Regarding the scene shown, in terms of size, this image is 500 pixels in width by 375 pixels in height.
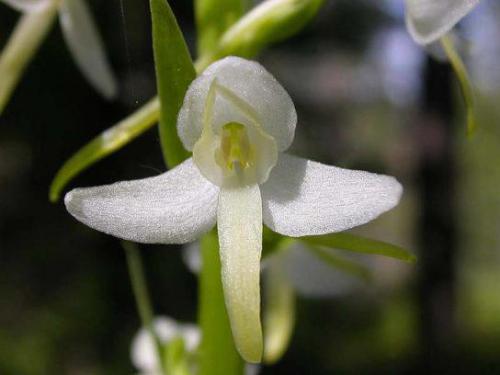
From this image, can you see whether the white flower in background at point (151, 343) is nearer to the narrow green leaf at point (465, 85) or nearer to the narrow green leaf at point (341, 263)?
the narrow green leaf at point (341, 263)

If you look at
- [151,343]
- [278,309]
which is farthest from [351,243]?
[151,343]

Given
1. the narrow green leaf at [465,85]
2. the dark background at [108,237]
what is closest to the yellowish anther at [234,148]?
the narrow green leaf at [465,85]

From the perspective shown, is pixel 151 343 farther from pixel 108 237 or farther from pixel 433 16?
pixel 108 237

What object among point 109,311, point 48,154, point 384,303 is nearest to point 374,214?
point 48,154

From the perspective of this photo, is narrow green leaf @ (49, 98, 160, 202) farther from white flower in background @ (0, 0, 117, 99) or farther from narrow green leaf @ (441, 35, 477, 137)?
narrow green leaf @ (441, 35, 477, 137)

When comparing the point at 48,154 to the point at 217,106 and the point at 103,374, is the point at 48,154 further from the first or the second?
the point at 217,106

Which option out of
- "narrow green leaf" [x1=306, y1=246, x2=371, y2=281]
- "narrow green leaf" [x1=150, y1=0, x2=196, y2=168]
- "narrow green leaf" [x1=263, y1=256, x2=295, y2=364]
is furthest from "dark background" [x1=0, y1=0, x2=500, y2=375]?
"narrow green leaf" [x1=150, y1=0, x2=196, y2=168]
